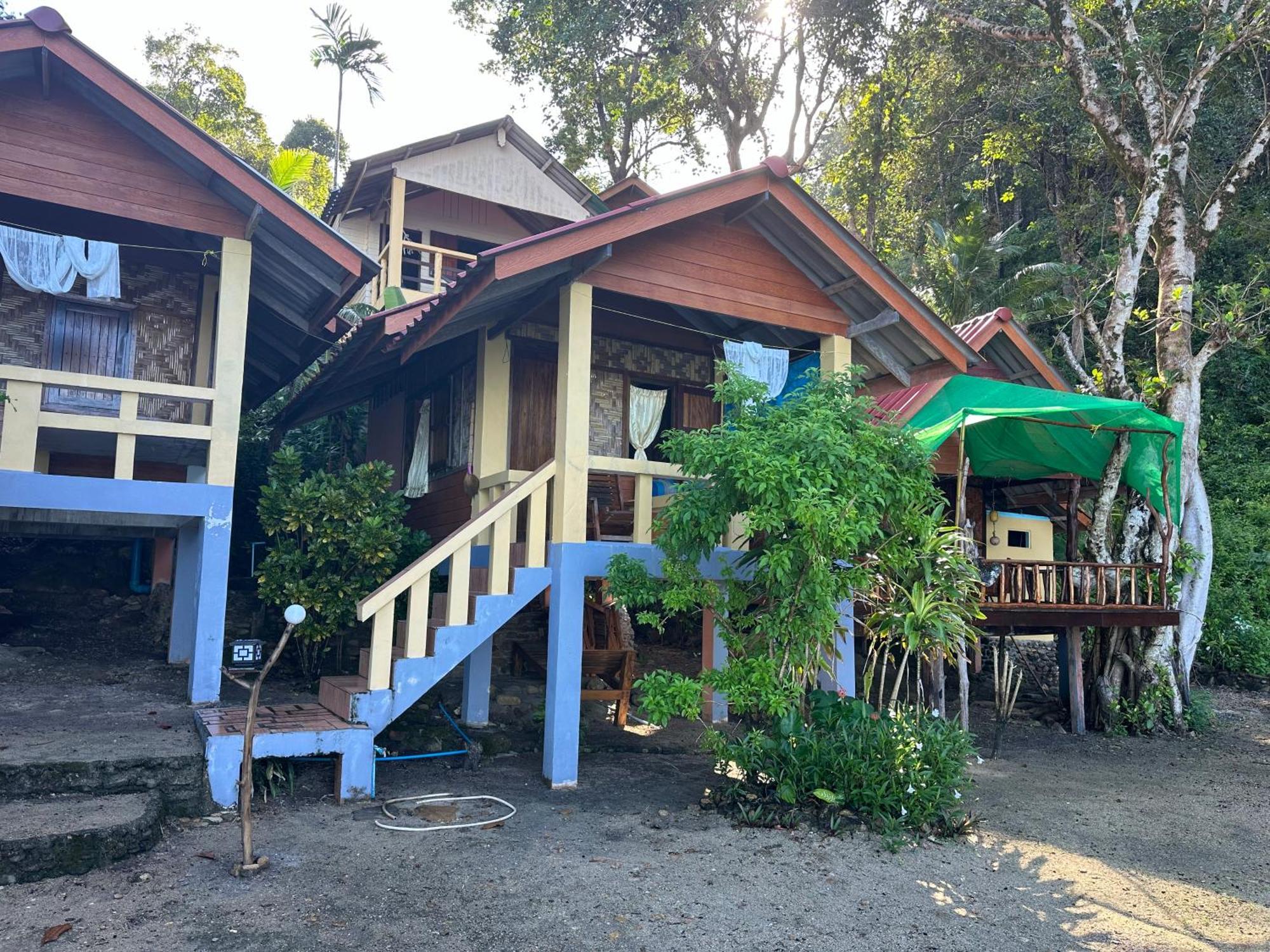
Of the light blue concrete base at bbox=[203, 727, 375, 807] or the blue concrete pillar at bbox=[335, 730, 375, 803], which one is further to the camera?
the blue concrete pillar at bbox=[335, 730, 375, 803]

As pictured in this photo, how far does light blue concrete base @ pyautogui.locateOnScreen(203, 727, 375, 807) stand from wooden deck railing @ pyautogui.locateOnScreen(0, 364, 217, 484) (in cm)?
266

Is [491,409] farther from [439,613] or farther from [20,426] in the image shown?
[20,426]

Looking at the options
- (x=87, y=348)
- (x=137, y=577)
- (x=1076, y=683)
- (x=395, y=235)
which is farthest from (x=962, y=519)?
(x=137, y=577)

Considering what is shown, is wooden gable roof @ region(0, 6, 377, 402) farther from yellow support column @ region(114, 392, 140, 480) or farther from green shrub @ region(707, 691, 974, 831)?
green shrub @ region(707, 691, 974, 831)

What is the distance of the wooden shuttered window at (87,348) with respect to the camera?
388 inches

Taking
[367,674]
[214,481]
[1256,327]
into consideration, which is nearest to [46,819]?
[367,674]

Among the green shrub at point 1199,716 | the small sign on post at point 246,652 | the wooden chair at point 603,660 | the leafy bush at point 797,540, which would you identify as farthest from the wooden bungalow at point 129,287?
the green shrub at point 1199,716

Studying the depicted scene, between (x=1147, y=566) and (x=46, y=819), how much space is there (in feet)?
39.4

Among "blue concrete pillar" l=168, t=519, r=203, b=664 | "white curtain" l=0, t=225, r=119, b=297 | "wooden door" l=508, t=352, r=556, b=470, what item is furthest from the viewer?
"wooden door" l=508, t=352, r=556, b=470

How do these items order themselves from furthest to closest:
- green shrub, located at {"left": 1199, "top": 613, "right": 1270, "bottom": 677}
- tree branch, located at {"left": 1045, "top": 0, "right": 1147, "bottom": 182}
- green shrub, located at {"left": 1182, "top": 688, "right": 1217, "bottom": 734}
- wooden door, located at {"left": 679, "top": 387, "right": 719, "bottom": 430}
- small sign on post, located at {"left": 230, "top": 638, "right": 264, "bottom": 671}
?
green shrub, located at {"left": 1199, "top": 613, "right": 1270, "bottom": 677}, tree branch, located at {"left": 1045, "top": 0, "right": 1147, "bottom": 182}, green shrub, located at {"left": 1182, "top": 688, "right": 1217, "bottom": 734}, wooden door, located at {"left": 679, "top": 387, "right": 719, "bottom": 430}, small sign on post, located at {"left": 230, "top": 638, "right": 264, "bottom": 671}

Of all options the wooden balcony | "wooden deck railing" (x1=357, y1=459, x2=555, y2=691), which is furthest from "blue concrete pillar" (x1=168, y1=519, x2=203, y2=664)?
the wooden balcony

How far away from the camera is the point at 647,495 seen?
28.9 feet

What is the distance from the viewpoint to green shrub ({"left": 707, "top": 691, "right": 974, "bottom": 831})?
6938 mm

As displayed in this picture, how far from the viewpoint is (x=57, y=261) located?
322 inches
